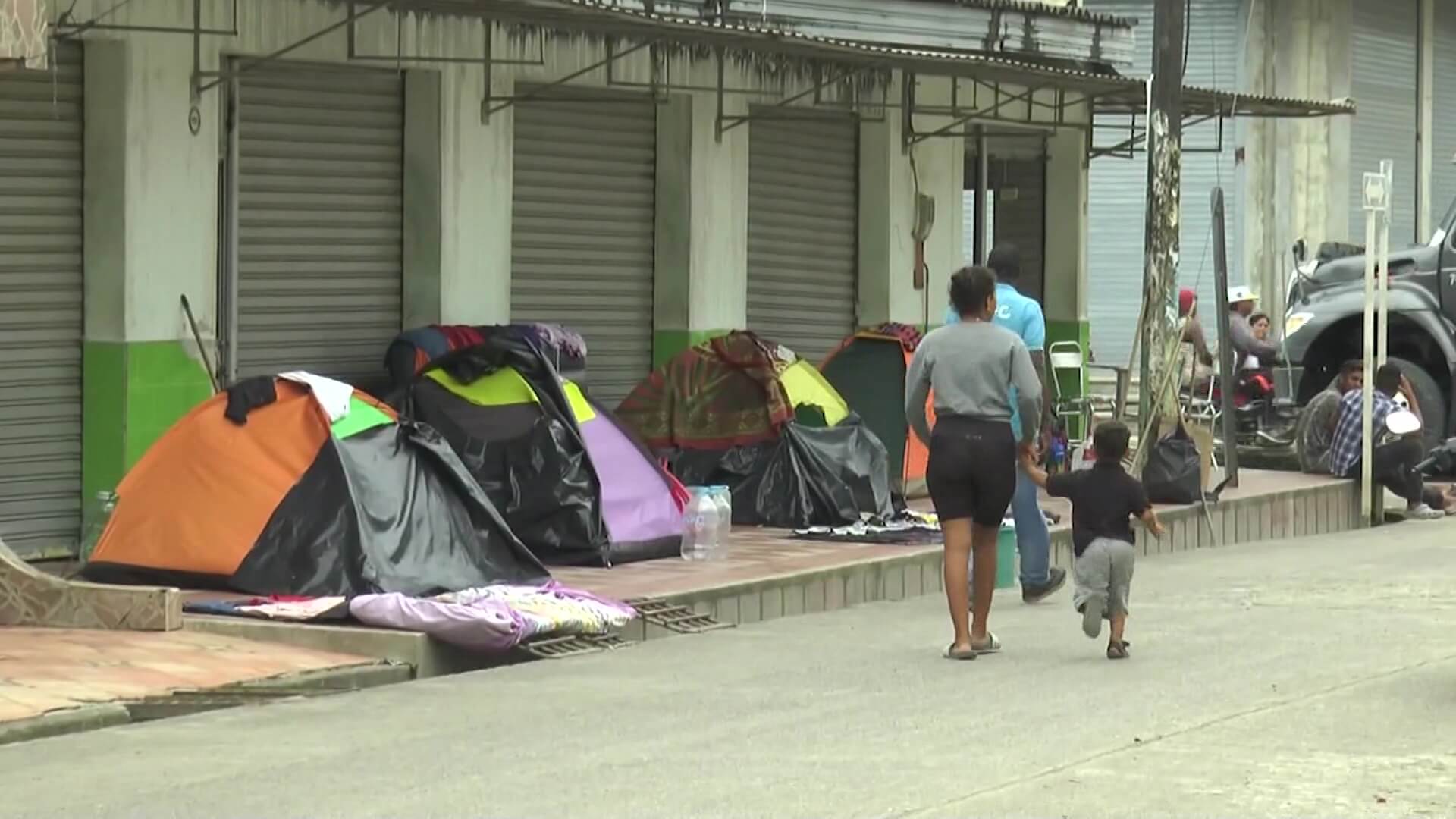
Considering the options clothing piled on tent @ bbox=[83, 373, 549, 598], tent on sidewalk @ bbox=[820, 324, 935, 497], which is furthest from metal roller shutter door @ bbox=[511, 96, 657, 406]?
clothing piled on tent @ bbox=[83, 373, 549, 598]

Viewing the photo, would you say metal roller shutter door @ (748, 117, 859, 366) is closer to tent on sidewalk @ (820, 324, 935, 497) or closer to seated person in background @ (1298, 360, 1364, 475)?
tent on sidewalk @ (820, 324, 935, 497)

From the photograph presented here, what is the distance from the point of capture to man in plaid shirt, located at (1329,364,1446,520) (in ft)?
68.1

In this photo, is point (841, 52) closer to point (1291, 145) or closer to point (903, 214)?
point (903, 214)

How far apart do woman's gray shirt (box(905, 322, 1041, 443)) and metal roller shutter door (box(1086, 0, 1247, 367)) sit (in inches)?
772

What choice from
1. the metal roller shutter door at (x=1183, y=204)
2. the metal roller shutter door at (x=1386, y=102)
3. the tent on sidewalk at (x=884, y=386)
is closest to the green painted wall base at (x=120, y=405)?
the tent on sidewalk at (x=884, y=386)

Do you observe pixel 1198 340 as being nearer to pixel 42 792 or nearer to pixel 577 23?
pixel 577 23

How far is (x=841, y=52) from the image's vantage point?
16.9m

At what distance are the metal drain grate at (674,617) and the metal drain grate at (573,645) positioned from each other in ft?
1.08

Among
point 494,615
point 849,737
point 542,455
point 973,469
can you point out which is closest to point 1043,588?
point 973,469

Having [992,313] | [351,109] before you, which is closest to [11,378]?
[351,109]

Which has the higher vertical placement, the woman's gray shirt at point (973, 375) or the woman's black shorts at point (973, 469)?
the woman's gray shirt at point (973, 375)

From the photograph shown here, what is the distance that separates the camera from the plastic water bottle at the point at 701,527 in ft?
49.2

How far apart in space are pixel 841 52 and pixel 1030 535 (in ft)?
13.7

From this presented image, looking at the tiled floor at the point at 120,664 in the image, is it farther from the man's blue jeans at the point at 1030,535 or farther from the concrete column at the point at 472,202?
the concrete column at the point at 472,202
